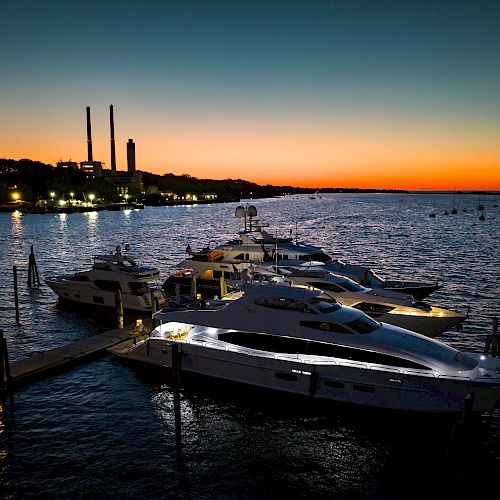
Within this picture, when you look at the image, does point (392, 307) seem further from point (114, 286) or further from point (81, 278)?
point (81, 278)

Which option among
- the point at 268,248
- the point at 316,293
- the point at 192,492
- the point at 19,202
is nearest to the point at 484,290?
the point at 268,248

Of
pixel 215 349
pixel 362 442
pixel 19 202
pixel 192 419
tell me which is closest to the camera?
pixel 362 442

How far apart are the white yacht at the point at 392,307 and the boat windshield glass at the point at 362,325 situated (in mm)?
5177

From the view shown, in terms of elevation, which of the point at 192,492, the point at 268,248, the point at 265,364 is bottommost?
the point at 192,492

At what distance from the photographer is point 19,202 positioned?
18750 centimetres

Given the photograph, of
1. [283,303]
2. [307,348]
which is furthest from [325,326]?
[283,303]

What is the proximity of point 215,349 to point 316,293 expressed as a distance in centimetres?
402

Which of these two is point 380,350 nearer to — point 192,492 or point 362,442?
point 362,442

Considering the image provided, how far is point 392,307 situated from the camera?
796 inches

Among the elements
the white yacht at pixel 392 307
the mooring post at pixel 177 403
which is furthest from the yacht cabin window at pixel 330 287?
the mooring post at pixel 177 403

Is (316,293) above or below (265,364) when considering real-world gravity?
above

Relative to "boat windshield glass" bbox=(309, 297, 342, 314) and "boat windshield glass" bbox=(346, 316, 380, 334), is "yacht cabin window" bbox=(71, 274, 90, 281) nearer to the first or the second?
"boat windshield glass" bbox=(309, 297, 342, 314)

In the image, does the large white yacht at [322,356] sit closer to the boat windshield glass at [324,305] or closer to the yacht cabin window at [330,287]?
the boat windshield glass at [324,305]

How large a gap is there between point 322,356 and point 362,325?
5.67 ft
